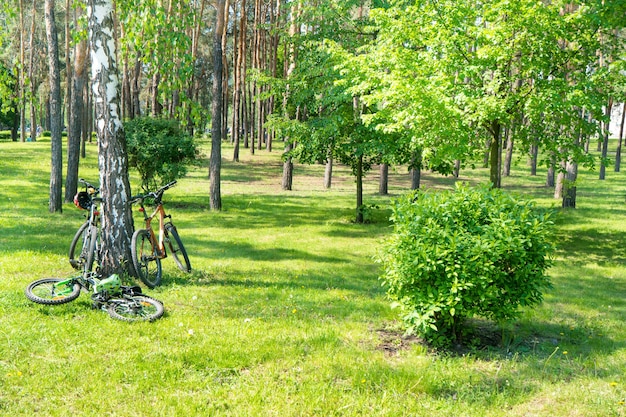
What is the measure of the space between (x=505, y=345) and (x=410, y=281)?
147cm

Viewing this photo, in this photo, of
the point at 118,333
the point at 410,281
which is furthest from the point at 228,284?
the point at 410,281

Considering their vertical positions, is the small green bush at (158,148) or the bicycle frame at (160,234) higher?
the small green bush at (158,148)

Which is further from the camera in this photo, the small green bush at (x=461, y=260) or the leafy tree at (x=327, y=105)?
the leafy tree at (x=327, y=105)

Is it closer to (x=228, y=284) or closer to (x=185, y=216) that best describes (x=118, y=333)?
(x=228, y=284)

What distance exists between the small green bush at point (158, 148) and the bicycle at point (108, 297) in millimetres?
11272

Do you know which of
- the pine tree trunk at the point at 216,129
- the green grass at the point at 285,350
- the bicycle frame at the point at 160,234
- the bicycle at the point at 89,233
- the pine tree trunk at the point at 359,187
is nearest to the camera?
the green grass at the point at 285,350

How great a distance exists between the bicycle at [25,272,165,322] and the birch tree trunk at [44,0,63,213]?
8.90 metres

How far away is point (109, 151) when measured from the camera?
765 centimetres

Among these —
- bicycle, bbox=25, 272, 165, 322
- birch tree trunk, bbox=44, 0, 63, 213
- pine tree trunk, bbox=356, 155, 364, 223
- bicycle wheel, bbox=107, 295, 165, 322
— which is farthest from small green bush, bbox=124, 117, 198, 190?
bicycle wheel, bbox=107, 295, 165, 322

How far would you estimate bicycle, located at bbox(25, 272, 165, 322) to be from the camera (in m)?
6.40

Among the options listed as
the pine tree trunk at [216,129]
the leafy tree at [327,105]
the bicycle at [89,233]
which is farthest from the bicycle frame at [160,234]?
the pine tree trunk at [216,129]

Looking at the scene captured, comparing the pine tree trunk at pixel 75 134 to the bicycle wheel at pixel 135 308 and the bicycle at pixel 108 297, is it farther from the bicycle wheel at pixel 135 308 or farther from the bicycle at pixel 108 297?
the bicycle wheel at pixel 135 308

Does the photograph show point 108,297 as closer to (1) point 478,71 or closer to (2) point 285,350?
(2) point 285,350

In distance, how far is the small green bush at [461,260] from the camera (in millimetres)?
5629
